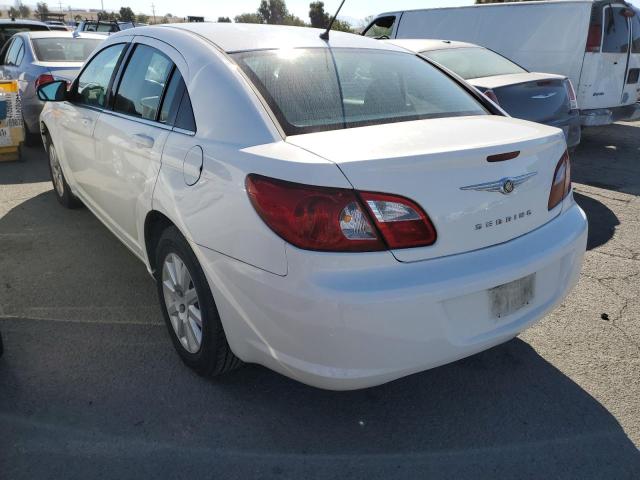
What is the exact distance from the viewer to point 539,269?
242 centimetres

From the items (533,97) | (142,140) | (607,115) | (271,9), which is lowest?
(607,115)

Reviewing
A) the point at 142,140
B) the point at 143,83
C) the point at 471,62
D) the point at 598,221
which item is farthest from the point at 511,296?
the point at 471,62

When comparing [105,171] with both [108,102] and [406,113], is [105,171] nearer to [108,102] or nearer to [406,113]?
[108,102]

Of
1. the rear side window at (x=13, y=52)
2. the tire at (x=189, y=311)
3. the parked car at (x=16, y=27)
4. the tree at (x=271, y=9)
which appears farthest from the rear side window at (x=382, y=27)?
the tree at (x=271, y=9)

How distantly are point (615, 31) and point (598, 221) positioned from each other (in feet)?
13.3

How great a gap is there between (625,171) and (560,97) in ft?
6.05

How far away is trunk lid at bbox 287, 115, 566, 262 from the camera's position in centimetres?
209

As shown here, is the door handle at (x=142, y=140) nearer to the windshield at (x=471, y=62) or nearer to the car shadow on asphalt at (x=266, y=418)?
the car shadow on asphalt at (x=266, y=418)

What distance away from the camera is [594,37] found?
7652 mm

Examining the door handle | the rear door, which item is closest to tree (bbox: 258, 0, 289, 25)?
the rear door

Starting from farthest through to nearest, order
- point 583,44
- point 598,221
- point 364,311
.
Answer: point 583,44 < point 598,221 < point 364,311

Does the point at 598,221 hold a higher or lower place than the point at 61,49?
lower

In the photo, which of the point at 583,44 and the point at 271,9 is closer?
the point at 583,44

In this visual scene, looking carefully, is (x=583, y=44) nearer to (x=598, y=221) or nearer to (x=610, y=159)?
(x=610, y=159)
